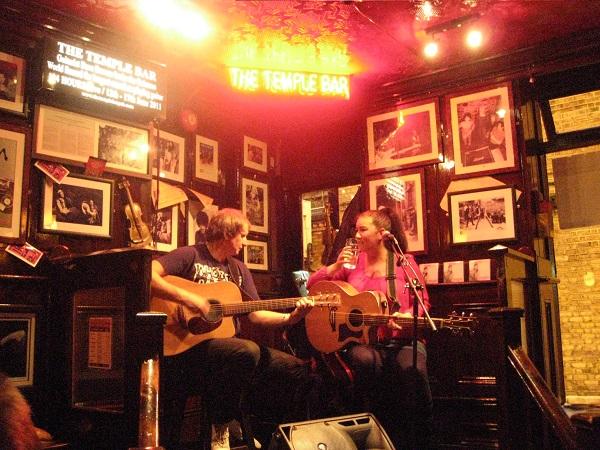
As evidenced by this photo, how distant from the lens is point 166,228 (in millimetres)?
5242

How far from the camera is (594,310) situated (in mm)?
8305

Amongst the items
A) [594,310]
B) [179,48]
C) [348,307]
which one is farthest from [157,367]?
[594,310]

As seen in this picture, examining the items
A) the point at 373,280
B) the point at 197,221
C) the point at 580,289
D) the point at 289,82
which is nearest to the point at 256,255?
the point at 197,221

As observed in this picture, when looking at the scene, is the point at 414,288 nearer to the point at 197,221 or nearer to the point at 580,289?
the point at 197,221

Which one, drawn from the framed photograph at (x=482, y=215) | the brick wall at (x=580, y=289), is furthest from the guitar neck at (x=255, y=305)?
the brick wall at (x=580, y=289)

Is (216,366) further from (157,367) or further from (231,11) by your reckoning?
(231,11)

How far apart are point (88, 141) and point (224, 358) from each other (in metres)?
2.23

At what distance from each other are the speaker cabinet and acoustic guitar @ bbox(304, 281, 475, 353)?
79 centimetres

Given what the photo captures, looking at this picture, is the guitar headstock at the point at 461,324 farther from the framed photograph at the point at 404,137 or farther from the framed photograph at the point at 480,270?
the framed photograph at the point at 404,137

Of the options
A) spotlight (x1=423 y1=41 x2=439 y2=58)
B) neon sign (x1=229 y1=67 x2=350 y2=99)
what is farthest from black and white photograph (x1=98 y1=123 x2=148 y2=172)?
spotlight (x1=423 y1=41 x2=439 y2=58)

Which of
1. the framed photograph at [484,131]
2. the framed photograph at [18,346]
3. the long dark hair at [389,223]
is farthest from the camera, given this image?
the framed photograph at [484,131]

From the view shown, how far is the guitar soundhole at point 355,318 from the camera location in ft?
13.4

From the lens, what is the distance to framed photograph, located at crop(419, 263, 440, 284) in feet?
18.2

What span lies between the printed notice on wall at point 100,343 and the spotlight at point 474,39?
13.1 feet
